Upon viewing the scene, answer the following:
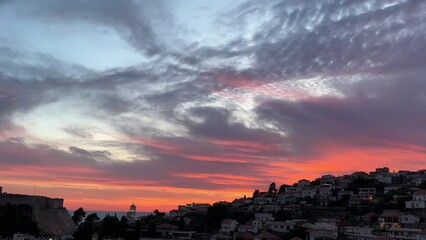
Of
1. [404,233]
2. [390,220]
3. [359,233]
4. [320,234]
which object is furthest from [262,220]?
[404,233]

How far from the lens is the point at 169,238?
61906mm

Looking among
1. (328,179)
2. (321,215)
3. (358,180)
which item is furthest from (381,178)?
(321,215)

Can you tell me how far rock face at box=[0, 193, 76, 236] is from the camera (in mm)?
65688

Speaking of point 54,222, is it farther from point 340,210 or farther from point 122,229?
point 340,210

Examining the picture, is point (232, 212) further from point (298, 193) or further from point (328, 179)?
point (328, 179)

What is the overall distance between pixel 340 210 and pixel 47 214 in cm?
4309

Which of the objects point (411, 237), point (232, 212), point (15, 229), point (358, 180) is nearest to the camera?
point (411, 237)

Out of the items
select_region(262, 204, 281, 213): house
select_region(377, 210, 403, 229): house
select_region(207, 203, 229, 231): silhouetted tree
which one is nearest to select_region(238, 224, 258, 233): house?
select_region(207, 203, 229, 231): silhouetted tree

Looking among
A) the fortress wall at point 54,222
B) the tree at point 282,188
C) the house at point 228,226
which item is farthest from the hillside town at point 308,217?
the tree at point 282,188

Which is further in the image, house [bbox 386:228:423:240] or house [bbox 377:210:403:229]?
house [bbox 377:210:403:229]

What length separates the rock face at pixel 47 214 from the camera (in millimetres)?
65688

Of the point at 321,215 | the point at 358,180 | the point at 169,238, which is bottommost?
the point at 169,238

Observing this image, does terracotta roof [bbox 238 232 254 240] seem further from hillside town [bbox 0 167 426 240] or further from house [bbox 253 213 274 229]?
house [bbox 253 213 274 229]

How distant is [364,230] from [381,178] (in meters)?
35.9
